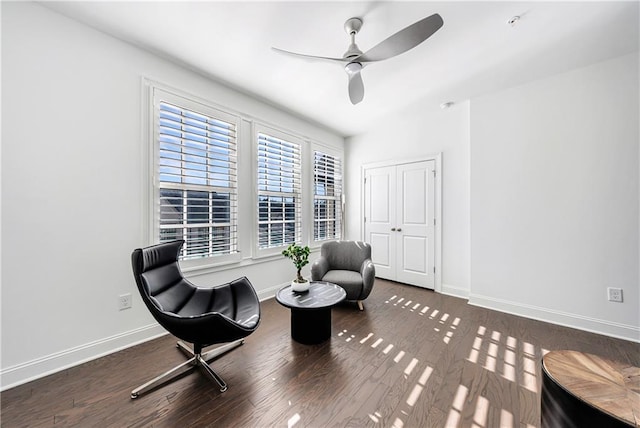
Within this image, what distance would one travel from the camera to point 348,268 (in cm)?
345

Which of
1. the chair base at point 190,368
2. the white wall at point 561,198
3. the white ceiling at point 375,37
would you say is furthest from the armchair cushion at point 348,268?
the white ceiling at point 375,37

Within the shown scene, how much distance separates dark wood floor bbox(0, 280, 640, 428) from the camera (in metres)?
1.44

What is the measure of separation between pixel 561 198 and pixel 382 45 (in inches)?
103

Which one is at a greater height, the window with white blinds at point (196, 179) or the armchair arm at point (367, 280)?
the window with white blinds at point (196, 179)

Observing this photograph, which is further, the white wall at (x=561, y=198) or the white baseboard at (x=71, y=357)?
the white wall at (x=561, y=198)

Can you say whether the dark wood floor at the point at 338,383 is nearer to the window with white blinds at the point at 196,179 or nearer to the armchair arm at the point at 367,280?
the armchair arm at the point at 367,280

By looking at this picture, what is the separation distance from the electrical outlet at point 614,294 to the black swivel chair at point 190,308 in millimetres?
3455

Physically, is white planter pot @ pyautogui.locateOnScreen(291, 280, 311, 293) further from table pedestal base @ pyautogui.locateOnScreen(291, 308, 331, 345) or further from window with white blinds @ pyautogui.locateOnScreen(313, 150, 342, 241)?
window with white blinds @ pyautogui.locateOnScreen(313, 150, 342, 241)

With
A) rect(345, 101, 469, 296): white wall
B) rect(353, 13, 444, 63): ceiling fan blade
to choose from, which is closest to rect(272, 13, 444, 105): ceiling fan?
rect(353, 13, 444, 63): ceiling fan blade

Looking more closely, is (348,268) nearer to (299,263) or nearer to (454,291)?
(299,263)

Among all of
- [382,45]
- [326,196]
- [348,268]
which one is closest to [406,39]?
[382,45]

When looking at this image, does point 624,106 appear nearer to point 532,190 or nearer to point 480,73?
point 532,190

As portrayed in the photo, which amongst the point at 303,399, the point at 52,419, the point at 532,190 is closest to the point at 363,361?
the point at 303,399

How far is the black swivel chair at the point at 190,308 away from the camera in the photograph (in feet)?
5.23
